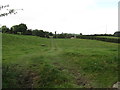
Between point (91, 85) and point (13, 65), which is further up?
point (13, 65)

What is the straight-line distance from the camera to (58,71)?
7395mm

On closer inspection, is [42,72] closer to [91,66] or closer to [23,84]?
[23,84]

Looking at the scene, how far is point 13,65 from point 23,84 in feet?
6.20

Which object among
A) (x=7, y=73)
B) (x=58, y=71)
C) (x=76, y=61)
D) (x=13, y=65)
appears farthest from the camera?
(x=76, y=61)

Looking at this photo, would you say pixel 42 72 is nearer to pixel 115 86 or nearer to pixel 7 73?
pixel 7 73

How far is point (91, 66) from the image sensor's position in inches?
329

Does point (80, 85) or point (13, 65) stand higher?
point (13, 65)

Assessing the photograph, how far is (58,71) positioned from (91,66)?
1873 millimetres

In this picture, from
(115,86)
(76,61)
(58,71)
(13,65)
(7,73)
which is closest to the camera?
(115,86)

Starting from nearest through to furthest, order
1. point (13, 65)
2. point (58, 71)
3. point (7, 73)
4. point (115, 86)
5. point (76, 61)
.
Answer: point (115, 86)
point (7, 73)
point (58, 71)
point (13, 65)
point (76, 61)

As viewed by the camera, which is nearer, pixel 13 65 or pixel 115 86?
pixel 115 86

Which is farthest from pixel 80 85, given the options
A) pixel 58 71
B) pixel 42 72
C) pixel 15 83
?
pixel 15 83

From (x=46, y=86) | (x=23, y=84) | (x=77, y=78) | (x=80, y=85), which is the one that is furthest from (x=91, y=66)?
(x=23, y=84)

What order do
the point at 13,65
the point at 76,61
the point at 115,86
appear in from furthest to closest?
1. the point at 76,61
2. the point at 13,65
3. the point at 115,86
